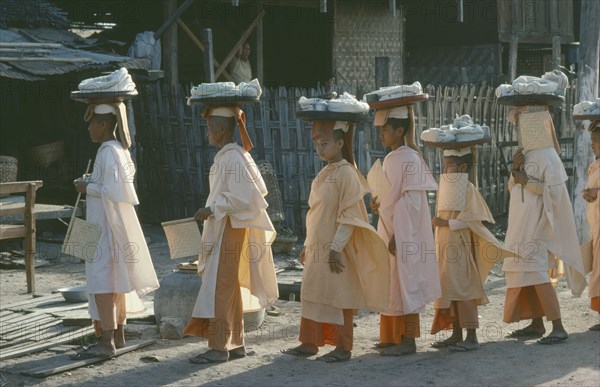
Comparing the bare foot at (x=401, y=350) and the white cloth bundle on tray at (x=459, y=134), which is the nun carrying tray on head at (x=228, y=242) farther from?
the white cloth bundle on tray at (x=459, y=134)

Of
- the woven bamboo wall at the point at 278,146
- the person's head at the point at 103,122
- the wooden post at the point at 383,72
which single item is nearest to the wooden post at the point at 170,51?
the woven bamboo wall at the point at 278,146

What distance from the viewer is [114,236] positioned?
763 centimetres

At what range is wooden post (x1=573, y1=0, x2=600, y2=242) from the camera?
490 inches

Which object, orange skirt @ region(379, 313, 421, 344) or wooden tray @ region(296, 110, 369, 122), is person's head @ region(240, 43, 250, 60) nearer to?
wooden tray @ region(296, 110, 369, 122)

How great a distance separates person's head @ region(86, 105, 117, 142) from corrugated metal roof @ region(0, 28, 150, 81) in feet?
16.4

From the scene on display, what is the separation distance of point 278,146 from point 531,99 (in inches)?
212

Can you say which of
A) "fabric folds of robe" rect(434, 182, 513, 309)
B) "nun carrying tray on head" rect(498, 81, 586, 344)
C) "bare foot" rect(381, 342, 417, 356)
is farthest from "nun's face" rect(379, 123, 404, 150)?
"bare foot" rect(381, 342, 417, 356)

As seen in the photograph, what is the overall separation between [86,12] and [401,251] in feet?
34.8

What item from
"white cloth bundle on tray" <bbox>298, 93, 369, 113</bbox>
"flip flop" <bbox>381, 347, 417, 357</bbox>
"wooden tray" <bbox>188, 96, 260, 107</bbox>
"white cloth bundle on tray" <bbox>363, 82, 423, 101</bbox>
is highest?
"white cloth bundle on tray" <bbox>363, 82, 423, 101</bbox>

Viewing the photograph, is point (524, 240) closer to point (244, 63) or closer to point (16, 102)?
point (244, 63)

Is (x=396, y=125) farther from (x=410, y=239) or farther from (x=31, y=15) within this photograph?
(x=31, y=15)

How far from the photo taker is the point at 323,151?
7.69m

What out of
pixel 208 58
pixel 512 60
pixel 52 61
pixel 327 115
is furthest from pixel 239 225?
pixel 512 60

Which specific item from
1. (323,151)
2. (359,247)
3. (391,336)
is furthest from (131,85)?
(391,336)
